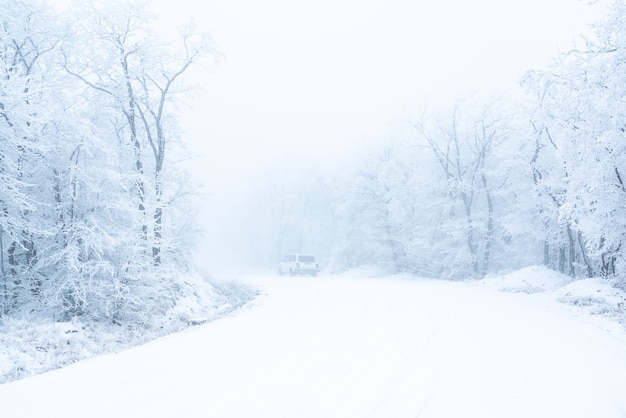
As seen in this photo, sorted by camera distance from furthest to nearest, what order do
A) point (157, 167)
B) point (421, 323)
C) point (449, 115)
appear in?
point (449, 115)
point (157, 167)
point (421, 323)

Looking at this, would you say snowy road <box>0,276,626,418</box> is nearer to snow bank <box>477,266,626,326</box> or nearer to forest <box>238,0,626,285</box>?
snow bank <box>477,266,626,326</box>

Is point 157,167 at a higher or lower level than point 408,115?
lower

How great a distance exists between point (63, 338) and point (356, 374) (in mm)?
8344

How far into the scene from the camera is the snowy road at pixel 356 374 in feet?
17.1

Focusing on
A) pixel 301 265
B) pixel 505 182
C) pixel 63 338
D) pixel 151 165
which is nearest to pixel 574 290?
pixel 63 338

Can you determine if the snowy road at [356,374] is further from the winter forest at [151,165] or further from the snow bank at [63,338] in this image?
the winter forest at [151,165]

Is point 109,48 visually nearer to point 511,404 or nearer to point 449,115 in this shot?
point 511,404

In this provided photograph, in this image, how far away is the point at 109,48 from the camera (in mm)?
17797

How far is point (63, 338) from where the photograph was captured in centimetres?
1086

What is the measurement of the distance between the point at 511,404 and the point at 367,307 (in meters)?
8.10

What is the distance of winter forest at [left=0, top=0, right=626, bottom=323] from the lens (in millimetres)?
12102

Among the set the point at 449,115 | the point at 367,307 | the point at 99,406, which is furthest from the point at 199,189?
the point at 449,115

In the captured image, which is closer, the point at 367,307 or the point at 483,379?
the point at 483,379

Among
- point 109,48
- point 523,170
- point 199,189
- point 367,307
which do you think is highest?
point 109,48
